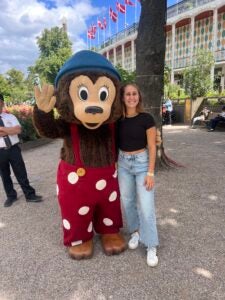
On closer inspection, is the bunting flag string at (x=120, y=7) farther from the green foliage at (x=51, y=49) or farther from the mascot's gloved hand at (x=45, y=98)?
the mascot's gloved hand at (x=45, y=98)

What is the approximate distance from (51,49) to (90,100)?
4261 centimetres

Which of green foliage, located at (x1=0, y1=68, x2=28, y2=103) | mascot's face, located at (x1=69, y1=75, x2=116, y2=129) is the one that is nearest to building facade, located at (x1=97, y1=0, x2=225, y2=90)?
green foliage, located at (x1=0, y1=68, x2=28, y2=103)

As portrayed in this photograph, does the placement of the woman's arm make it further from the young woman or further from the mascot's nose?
the mascot's nose

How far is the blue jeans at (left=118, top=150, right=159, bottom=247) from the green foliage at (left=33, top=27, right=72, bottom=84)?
125 ft

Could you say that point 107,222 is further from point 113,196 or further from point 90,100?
point 90,100

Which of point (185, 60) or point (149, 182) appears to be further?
point (185, 60)

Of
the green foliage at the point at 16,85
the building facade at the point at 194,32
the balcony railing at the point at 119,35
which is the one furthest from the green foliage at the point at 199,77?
the green foliage at the point at 16,85

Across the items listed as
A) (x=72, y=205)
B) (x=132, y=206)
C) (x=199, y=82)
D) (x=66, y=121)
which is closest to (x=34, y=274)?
(x=72, y=205)

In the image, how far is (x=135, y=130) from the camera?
286cm

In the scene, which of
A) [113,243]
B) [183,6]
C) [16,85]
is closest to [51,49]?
[16,85]

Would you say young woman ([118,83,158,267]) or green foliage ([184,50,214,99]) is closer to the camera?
young woman ([118,83,158,267])

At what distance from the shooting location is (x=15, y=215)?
4.33 m

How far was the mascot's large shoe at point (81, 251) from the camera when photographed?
3088 millimetres

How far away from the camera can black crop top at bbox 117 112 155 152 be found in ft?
9.34
